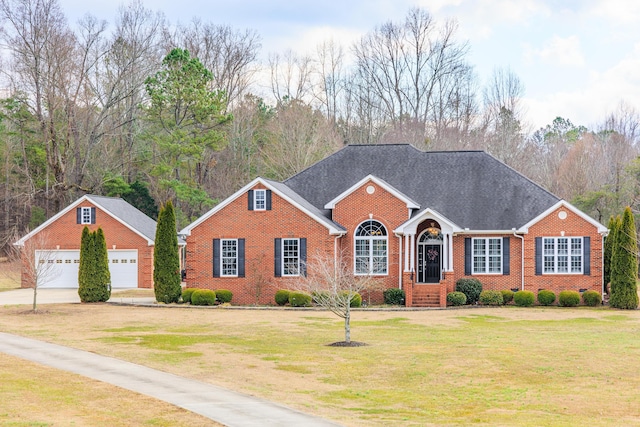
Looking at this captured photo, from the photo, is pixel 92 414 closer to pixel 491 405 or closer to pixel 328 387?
pixel 328 387

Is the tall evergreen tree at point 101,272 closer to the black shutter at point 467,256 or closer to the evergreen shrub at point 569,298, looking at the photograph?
the black shutter at point 467,256

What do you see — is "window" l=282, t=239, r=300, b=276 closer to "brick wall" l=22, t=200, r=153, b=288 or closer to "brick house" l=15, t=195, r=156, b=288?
"brick house" l=15, t=195, r=156, b=288

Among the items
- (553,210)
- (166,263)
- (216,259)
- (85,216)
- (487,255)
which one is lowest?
(166,263)

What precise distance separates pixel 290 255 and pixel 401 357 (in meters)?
16.9

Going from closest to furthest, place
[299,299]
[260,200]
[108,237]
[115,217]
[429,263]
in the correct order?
[299,299] < [260,200] < [429,263] < [115,217] < [108,237]

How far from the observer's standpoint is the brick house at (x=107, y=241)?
47.8 meters

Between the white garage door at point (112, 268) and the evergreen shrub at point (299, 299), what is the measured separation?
49.0ft

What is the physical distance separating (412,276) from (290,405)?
71.5ft

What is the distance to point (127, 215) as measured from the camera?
1939 inches

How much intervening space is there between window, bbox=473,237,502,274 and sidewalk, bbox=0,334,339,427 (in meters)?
20.9

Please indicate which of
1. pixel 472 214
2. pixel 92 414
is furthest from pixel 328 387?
pixel 472 214

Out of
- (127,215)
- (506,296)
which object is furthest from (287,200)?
(127,215)

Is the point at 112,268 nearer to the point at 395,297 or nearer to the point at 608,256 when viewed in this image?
the point at 395,297

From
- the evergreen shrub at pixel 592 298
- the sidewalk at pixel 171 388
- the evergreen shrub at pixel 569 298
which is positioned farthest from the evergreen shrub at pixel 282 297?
the sidewalk at pixel 171 388
